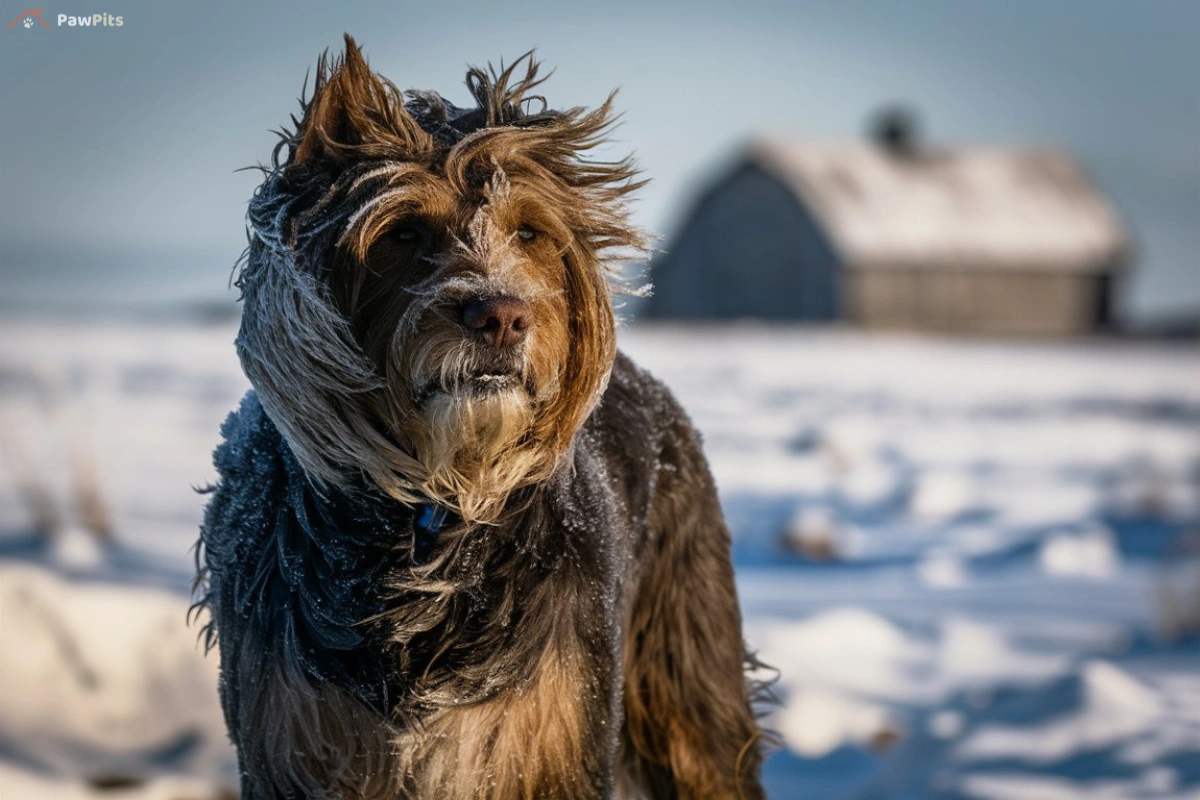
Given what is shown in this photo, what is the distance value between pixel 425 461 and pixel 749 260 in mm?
34066

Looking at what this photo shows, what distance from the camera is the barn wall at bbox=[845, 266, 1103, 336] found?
34.4 m

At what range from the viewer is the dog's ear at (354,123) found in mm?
3227

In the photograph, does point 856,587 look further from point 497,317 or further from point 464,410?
point 497,317

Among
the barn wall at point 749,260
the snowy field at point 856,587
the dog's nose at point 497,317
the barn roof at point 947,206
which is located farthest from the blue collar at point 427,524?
the barn wall at point 749,260

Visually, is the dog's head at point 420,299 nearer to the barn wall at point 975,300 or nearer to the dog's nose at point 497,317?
the dog's nose at point 497,317

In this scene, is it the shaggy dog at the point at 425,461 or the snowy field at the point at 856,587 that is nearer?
the shaggy dog at the point at 425,461

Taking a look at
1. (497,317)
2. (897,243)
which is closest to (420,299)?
(497,317)

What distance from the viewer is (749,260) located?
3681 cm

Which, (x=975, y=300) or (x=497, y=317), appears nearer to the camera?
(x=497, y=317)

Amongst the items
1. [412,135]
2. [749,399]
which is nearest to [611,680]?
[412,135]

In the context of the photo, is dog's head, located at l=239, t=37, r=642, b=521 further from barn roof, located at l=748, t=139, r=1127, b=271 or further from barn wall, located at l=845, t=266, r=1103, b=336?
barn wall, located at l=845, t=266, r=1103, b=336

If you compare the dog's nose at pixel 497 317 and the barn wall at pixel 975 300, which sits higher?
the dog's nose at pixel 497 317

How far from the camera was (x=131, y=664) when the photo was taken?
19.7 feet

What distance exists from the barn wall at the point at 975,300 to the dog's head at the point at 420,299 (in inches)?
1230
